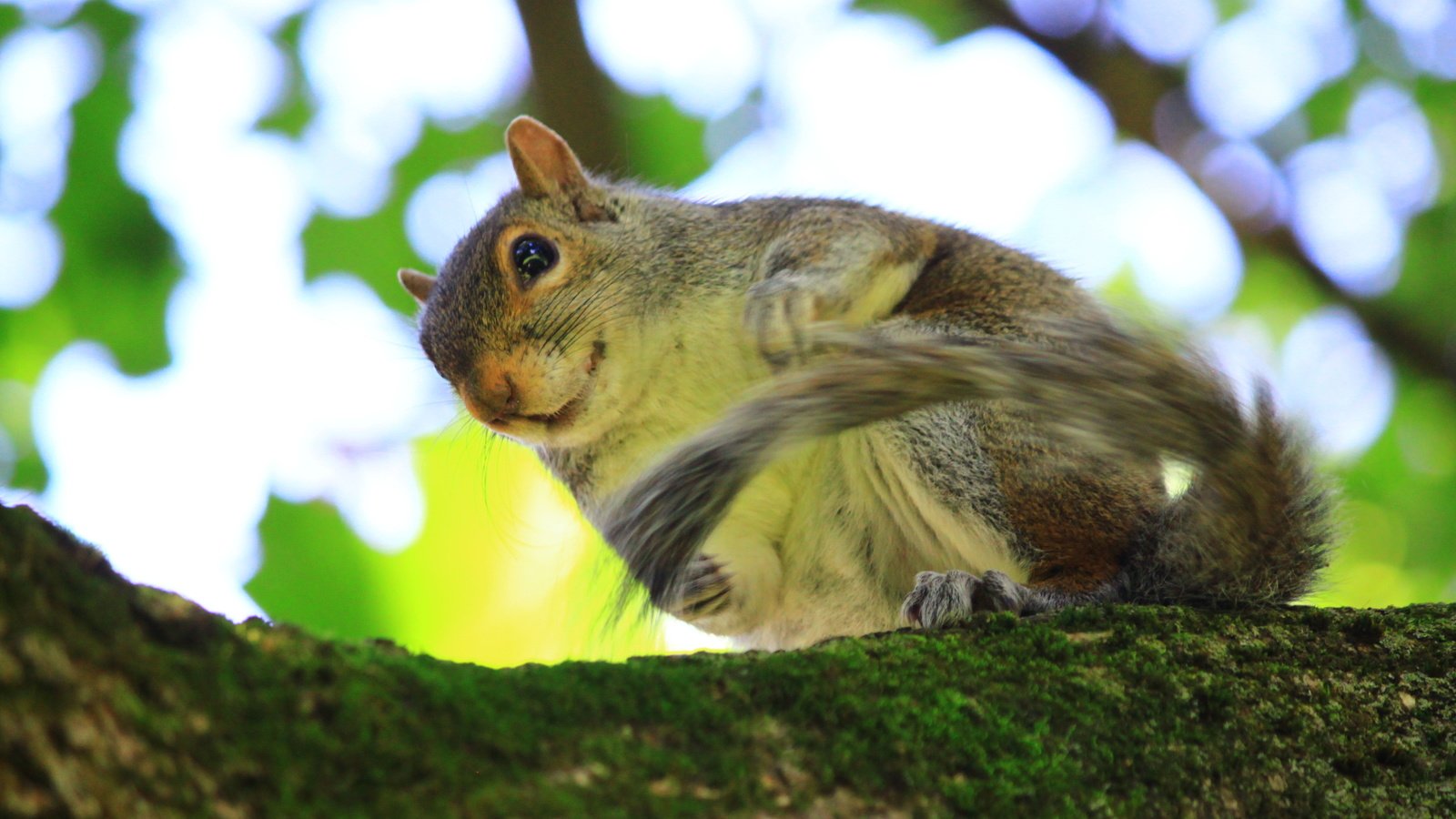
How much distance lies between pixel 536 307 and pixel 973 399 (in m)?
1.21

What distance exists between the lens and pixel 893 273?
95.2 inches

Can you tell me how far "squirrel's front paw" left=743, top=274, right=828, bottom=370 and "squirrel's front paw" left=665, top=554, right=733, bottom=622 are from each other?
1.36 ft

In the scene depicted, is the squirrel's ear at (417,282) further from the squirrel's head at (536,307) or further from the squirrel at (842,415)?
the squirrel's head at (536,307)

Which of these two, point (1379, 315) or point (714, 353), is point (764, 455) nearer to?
point (714, 353)

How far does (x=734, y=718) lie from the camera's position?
109cm

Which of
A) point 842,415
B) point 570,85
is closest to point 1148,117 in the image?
point 570,85

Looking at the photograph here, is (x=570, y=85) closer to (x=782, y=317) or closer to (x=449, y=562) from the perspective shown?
(x=782, y=317)

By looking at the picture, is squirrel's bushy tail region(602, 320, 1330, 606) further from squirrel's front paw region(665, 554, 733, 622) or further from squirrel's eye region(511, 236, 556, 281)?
squirrel's eye region(511, 236, 556, 281)

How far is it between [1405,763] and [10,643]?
4.32 feet

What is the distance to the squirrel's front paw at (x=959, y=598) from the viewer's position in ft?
6.19

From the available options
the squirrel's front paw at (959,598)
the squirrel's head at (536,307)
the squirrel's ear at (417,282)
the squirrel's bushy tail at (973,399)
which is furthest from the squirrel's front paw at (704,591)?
the squirrel's ear at (417,282)

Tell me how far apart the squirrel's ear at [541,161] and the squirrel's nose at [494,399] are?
2.01 feet

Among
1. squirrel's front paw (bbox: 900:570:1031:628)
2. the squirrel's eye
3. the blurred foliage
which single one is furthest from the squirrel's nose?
squirrel's front paw (bbox: 900:570:1031:628)

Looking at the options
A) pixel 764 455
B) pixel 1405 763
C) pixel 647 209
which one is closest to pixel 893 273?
pixel 647 209
